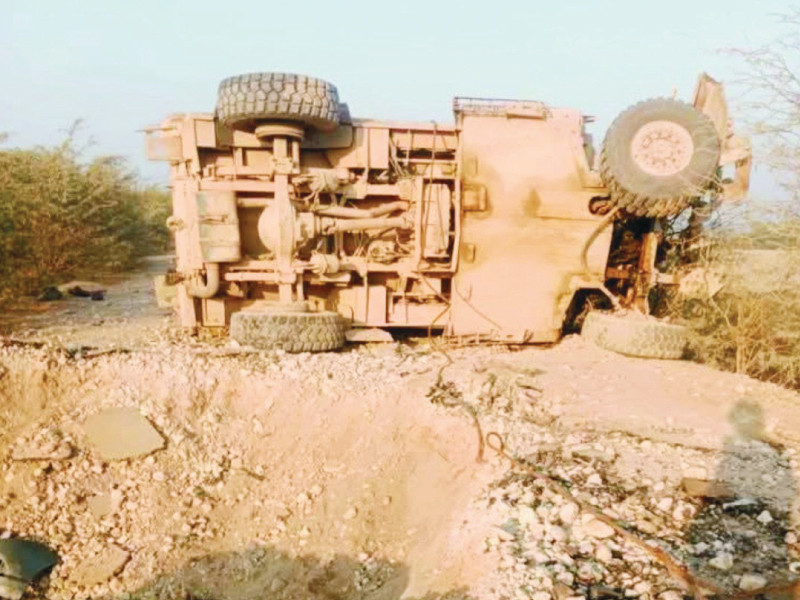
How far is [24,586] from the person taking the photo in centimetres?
433

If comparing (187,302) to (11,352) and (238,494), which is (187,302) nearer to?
(11,352)

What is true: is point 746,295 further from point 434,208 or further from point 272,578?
point 272,578

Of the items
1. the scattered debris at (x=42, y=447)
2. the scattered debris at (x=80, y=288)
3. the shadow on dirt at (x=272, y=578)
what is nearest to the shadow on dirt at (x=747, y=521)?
the shadow on dirt at (x=272, y=578)

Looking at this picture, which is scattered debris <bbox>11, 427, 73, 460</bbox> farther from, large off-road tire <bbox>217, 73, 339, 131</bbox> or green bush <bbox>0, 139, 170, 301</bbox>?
green bush <bbox>0, 139, 170, 301</bbox>

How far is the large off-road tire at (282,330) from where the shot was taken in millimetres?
6338

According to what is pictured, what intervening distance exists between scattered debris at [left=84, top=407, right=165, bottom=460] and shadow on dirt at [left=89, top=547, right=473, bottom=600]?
1009 mm

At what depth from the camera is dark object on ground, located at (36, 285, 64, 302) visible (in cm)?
998

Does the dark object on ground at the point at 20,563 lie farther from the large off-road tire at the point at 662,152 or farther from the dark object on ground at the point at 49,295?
the dark object on ground at the point at 49,295

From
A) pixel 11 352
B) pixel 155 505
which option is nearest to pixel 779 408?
pixel 155 505

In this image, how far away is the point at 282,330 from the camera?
20.8 ft

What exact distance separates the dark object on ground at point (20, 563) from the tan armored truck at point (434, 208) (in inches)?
112

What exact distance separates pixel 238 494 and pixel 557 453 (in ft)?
7.72

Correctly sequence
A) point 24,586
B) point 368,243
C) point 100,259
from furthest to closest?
point 100,259 → point 368,243 → point 24,586

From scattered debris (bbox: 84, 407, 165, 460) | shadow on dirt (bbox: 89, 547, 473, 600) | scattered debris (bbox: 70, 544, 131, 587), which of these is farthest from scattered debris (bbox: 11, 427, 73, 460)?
shadow on dirt (bbox: 89, 547, 473, 600)
